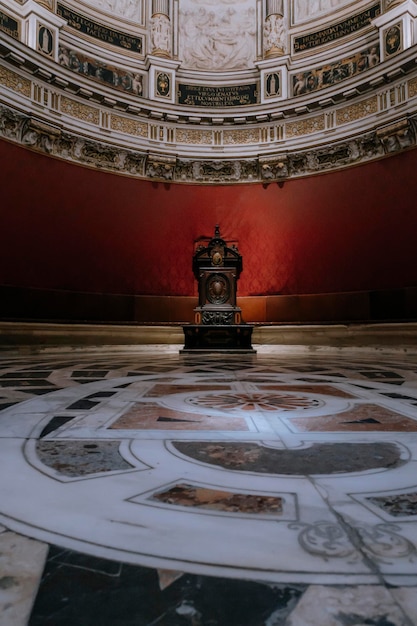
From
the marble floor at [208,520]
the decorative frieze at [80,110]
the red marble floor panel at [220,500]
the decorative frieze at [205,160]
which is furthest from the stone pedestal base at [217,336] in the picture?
the red marble floor panel at [220,500]

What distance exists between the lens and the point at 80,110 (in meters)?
7.70

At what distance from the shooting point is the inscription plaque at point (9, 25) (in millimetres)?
6977

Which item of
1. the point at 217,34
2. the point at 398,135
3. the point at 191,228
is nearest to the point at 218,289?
the point at 191,228

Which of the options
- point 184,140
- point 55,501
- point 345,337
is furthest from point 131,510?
point 184,140

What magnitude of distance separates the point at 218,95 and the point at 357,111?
3006 mm

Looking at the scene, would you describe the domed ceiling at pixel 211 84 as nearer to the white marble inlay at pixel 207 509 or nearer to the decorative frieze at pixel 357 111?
the decorative frieze at pixel 357 111

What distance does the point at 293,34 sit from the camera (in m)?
8.73

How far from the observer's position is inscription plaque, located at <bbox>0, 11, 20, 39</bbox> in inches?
275

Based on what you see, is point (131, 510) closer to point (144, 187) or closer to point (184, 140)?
point (144, 187)

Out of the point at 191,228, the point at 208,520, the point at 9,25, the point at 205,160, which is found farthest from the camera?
the point at 205,160

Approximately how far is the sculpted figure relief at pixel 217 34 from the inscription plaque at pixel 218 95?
53cm

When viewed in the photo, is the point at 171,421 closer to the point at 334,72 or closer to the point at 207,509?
the point at 207,509

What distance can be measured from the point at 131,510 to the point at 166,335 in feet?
21.9

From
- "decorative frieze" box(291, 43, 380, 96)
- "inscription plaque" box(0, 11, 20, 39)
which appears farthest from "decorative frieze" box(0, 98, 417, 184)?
"inscription plaque" box(0, 11, 20, 39)
